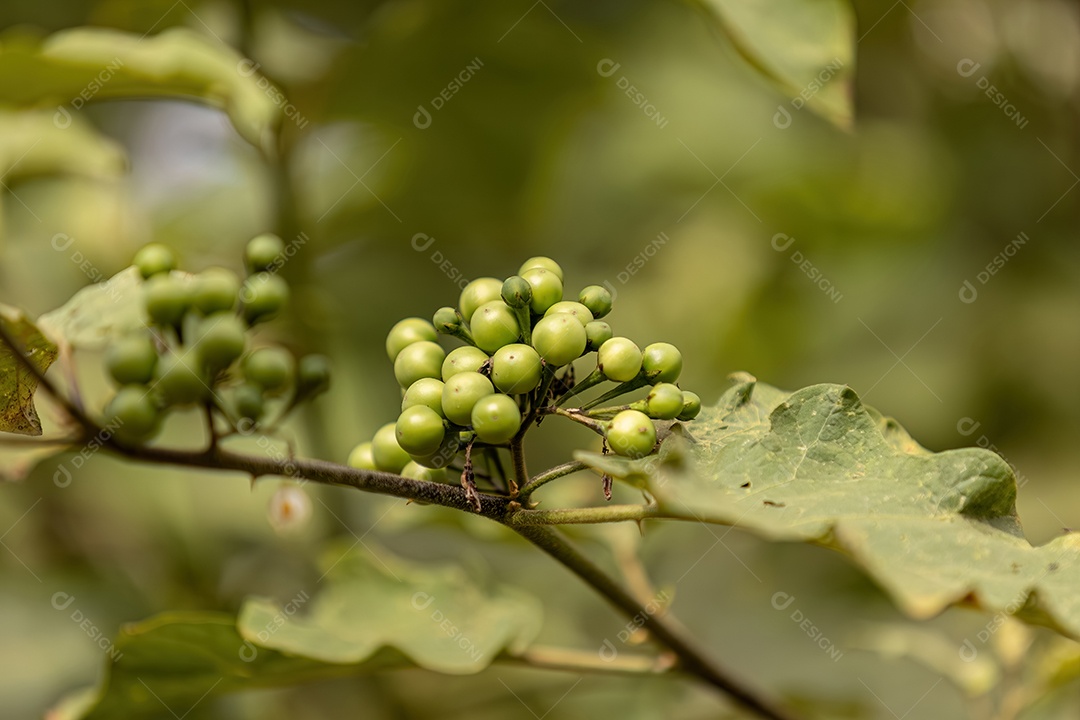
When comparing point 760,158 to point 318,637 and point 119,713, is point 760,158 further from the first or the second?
point 119,713

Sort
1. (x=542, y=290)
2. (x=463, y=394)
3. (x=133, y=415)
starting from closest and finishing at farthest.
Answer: (x=133, y=415) → (x=463, y=394) → (x=542, y=290)

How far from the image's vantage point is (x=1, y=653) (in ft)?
7.84

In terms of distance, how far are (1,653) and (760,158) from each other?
2689mm

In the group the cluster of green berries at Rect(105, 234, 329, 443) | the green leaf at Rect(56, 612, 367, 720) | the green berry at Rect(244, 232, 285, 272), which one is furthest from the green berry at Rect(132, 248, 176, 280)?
the green leaf at Rect(56, 612, 367, 720)

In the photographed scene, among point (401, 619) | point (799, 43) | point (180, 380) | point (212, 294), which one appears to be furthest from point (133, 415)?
point (799, 43)

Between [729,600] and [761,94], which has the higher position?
[761,94]

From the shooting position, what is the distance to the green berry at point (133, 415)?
2.96ft

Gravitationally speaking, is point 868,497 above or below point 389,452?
above

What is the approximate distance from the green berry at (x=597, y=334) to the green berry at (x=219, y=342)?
389mm

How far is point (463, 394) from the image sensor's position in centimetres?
103

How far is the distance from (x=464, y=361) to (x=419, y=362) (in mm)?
86

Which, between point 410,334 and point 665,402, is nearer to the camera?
point 665,402

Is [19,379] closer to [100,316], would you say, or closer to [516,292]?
[100,316]

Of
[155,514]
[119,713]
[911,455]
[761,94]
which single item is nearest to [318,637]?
[119,713]
